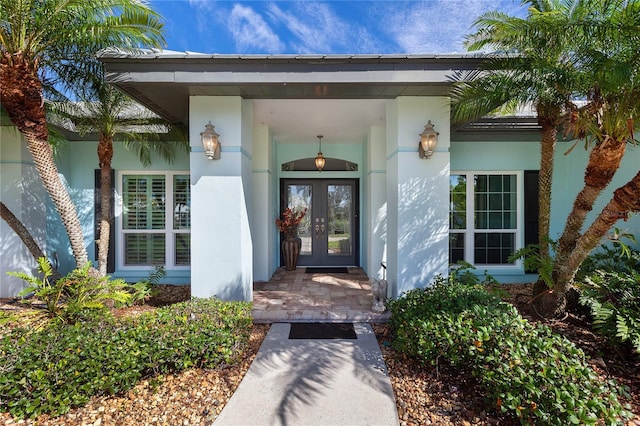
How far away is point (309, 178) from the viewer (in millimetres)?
8422

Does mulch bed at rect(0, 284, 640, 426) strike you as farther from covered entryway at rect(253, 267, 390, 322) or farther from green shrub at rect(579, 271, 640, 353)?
covered entryway at rect(253, 267, 390, 322)

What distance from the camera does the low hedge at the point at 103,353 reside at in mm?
2521

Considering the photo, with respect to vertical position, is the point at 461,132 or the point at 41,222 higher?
the point at 461,132

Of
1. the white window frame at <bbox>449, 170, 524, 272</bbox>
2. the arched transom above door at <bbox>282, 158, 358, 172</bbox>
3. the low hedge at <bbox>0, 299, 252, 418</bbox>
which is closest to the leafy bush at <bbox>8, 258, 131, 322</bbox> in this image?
the low hedge at <bbox>0, 299, 252, 418</bbox>

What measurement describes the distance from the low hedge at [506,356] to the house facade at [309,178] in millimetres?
1229

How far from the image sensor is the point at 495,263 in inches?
279

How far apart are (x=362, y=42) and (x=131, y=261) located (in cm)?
759

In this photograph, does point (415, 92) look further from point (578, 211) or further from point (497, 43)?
point (578, 211)

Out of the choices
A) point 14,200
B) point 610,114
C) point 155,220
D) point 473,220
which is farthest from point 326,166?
point 14,200

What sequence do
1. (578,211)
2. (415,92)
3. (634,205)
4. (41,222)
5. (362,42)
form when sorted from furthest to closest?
(362,42)
(41,222)
(415,92)
(578,211)
(634,205)

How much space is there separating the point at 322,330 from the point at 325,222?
4.54 m

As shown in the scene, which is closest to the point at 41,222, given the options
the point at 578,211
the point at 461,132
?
the point at 461,132

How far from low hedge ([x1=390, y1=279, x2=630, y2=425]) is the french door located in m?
4.71

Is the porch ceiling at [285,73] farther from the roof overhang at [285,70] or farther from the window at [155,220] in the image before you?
the window at [155,220]
